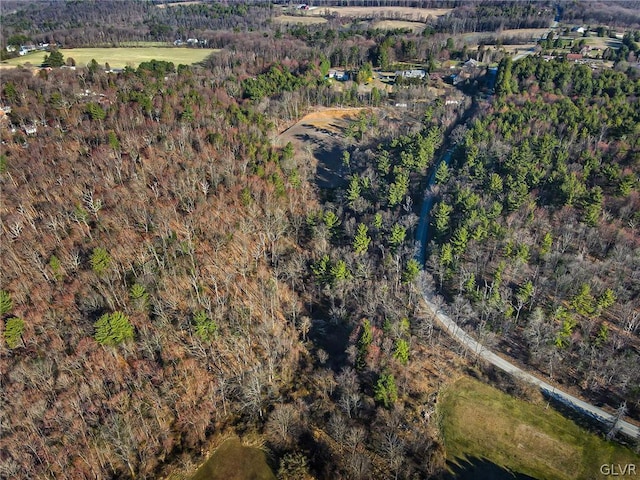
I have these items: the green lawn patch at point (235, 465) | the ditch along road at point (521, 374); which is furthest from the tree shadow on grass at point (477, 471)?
the green lawn patch at point (235, 465)

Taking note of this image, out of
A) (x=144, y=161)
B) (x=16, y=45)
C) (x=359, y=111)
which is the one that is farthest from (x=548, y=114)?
(x=16, y=45)

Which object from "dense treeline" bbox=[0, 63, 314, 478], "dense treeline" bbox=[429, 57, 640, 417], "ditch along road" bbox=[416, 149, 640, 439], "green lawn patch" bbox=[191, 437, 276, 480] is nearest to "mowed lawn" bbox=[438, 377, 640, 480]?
"ditch along road" bbox=[416, 149, 640, 439]

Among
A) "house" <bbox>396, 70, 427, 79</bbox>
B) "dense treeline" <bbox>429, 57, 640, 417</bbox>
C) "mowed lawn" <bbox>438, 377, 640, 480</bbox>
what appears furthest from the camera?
"house" <bbox>396, 70, 427, 79</bbox>

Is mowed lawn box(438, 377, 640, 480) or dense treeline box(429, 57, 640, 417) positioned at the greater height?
dense treeline box(429, 57, 640, 417)

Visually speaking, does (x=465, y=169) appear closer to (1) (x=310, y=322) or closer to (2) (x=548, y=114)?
(2) (x=548, y=114)

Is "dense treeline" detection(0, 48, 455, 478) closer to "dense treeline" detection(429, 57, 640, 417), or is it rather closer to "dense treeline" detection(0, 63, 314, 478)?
"dense treeline" detection(0, 63, 314, 478)
